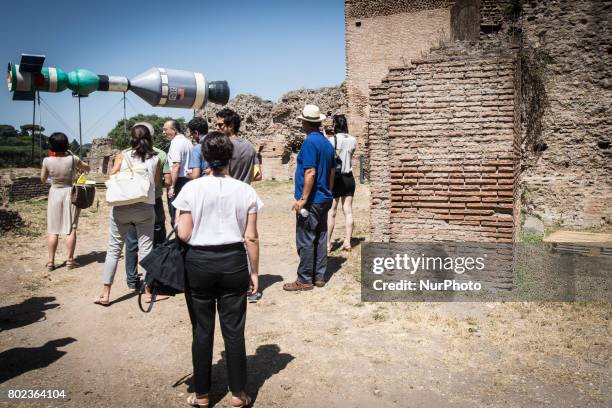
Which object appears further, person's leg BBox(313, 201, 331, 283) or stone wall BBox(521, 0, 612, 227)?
stone wall BBox(521, 0, 612, 227)

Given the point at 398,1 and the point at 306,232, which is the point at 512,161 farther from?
the point at 398,1

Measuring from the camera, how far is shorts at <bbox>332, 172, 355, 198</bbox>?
686 centimetres

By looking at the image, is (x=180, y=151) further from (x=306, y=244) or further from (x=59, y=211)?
(x=59, y=211)

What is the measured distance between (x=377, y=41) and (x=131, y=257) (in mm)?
22357

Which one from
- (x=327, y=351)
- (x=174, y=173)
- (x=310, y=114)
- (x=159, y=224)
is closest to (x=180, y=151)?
(x=174, y=173)

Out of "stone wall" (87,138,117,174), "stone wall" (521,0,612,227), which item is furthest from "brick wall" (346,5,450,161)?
"stone wall" (87,138,117,174)

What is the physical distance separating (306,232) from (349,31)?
2224 cm

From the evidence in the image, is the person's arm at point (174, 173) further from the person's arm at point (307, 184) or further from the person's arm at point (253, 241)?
the person's arm at point (253, 241)

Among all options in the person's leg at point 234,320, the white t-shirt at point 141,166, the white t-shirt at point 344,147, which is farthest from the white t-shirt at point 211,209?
the white t-shirt at point 344,147

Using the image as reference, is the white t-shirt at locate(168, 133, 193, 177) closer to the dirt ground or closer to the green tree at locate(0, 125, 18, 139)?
the dirt ground

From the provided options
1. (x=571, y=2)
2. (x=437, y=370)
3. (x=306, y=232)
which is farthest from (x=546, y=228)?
(x=437, y=370)

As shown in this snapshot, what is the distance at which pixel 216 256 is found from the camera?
2887 millimetres

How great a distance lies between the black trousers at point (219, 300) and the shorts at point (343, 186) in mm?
3976

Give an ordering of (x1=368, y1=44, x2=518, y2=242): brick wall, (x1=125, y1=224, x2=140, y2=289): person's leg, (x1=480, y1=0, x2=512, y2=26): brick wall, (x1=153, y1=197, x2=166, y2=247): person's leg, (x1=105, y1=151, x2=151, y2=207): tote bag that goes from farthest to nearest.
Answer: (x1=480, y1=0, x2=512, y2=26): brick wall, (x1=153, y1=197, x2=166, y2=247): person's leg, (x1=125, y1=224, x2=140, y2=289): person's leg, (x1=368, y1=44, x2=518, y2=242): brick wall, (x1=105, y1=151, x2=151, y2=207): tote bag
